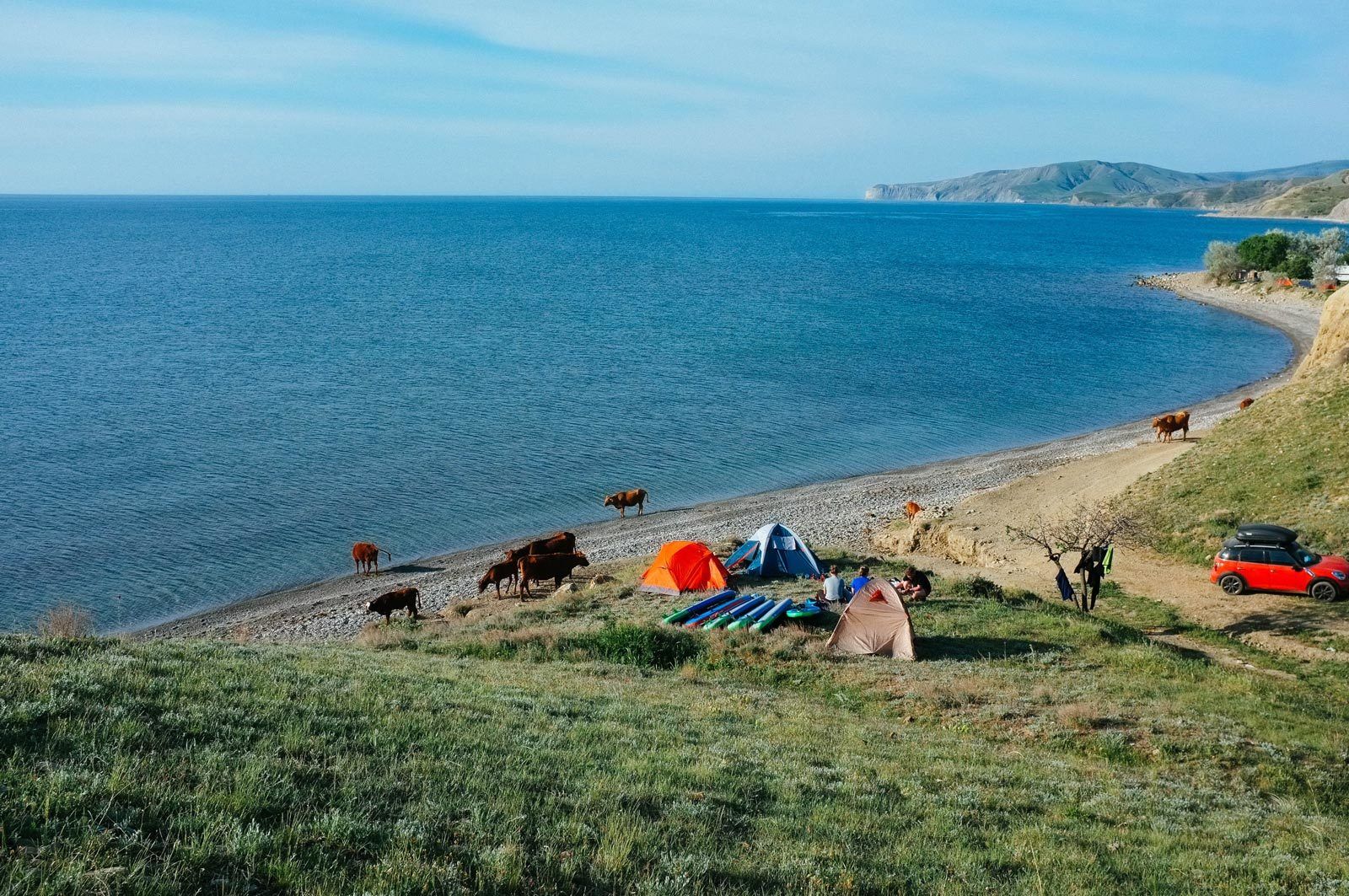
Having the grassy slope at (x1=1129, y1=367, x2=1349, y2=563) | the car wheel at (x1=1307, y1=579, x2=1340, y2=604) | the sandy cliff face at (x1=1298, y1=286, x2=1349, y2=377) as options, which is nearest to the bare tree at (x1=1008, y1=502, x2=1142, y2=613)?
the grassy slope at (x1=1129, y1=367, x2=1349, y2=563)

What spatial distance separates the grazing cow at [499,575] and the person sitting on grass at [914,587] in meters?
12.0

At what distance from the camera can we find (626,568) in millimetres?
28328

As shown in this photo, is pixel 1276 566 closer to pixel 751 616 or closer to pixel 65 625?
pixel 751 616

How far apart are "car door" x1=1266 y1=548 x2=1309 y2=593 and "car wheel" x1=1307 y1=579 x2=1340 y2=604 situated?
0.17 metres

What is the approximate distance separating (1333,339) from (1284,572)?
66.8ft

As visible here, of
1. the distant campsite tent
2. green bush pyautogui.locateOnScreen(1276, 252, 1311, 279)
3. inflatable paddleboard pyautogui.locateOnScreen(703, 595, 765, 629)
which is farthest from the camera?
green bush pyautogui.locateOnScreen(1276, 252, 1311, 279)

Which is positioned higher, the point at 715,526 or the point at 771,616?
the point at 771,616

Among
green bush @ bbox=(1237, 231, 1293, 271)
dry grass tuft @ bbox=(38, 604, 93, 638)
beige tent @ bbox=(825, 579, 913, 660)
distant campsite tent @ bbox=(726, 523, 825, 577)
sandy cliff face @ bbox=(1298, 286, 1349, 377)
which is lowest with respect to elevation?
distant campsite tent @ bbox=(726, 523, 825, 577)

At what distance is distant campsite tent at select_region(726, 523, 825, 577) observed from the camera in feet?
86.4

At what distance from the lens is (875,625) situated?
1928cm

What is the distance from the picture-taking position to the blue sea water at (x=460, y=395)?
33625 mm

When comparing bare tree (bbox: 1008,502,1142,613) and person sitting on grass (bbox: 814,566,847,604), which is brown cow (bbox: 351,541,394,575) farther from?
bare tree (bbox: 1008,502,1142,613)

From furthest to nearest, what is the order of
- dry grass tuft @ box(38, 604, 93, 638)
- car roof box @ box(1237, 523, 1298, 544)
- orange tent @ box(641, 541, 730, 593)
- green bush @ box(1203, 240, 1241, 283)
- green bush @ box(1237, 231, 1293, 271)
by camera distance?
green bush @ box(1203, 240, 1241, 283) → green bush @ box(1237, 231, 1293, 271) → orange tent @ box(641, 541, 730, 593) → car roof box @ box(1237, 523, 1298, 544) → dry grass tuft @ box(38, 604, 93, 638)

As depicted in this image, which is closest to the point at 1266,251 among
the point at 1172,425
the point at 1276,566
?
the point at 1172,425
